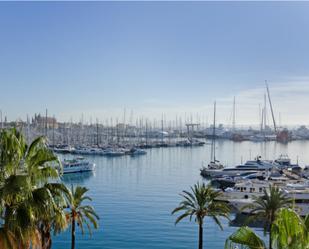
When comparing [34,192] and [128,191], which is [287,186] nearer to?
[128,191]

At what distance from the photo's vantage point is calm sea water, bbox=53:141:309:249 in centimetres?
3966

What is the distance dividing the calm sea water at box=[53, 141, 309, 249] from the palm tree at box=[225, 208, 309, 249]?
101ft

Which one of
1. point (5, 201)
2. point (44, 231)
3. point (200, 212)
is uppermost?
point (5, 201)

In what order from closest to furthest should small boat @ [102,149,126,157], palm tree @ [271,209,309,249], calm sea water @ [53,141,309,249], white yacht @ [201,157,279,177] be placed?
palm tree @ [271,209,309,249] → calm sea water @ [53,141,309,249] → white yacht @ [201,157,279,177] → small boat @ [102,149,126,157]

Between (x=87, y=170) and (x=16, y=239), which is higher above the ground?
(x=16, y=239)

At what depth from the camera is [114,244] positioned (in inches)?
1522

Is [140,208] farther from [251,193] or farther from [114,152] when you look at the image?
[114,152]

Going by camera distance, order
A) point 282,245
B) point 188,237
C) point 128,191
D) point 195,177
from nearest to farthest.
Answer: point 282,245, point 188,237, point 128,191, point 195,177

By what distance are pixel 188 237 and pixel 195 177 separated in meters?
48.3

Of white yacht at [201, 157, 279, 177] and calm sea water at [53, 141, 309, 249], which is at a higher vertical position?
white yacht at [201, 157, 279, 177]

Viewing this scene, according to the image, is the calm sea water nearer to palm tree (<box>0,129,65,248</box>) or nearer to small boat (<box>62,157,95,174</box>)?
small boat (<box>62,157,95,174</box>)

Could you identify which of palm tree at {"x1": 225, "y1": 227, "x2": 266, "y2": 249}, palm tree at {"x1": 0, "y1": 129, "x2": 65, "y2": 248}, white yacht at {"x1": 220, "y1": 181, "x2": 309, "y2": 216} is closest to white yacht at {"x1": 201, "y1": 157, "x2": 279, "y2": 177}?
white yacht at {"x1": 220, "y1": 181, "x2": 309, "y2": 216}

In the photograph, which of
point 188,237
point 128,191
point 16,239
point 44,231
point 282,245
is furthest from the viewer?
point 128,191

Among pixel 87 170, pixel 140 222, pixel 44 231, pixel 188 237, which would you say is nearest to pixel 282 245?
pixel 44 231
